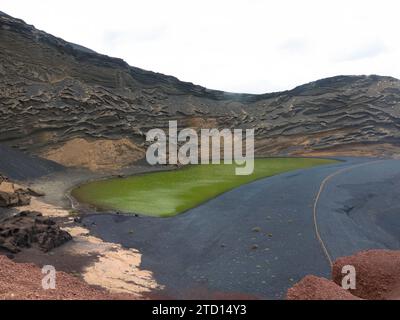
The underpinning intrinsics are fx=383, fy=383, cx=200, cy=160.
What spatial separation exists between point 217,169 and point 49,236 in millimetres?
25166

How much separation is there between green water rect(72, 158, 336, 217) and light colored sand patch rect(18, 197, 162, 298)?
16.5ft

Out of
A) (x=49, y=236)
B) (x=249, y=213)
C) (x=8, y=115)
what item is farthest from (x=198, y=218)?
(x=8, y=115)

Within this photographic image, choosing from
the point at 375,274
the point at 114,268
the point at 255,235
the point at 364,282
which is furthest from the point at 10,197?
the point at 375,274

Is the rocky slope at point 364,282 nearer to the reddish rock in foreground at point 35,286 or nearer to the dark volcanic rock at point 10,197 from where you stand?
the reddish rock in foreground at point 35,286

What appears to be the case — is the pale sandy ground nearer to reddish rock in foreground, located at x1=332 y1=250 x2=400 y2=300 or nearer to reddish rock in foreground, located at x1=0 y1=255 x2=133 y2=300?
reddish rock in foreground, located at x1=0 y1=255 x2=133 y2=300

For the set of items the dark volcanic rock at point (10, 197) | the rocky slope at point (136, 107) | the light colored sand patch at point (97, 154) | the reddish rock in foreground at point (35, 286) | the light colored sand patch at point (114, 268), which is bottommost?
the light colored sand patch at point (114, 268)

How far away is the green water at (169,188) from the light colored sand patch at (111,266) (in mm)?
5020

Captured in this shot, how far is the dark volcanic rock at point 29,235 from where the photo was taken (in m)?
16.9

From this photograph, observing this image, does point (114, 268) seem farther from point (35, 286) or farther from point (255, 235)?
point (255, 235)

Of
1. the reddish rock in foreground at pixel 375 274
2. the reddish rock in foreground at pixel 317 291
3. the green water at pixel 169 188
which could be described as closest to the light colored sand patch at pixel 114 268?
the green water at pixel 169 188

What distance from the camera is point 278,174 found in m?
35.9

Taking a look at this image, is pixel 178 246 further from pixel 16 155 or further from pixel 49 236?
pixel 16 155

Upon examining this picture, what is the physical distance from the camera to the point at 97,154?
145ft

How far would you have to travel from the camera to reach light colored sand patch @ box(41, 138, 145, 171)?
140 feet
